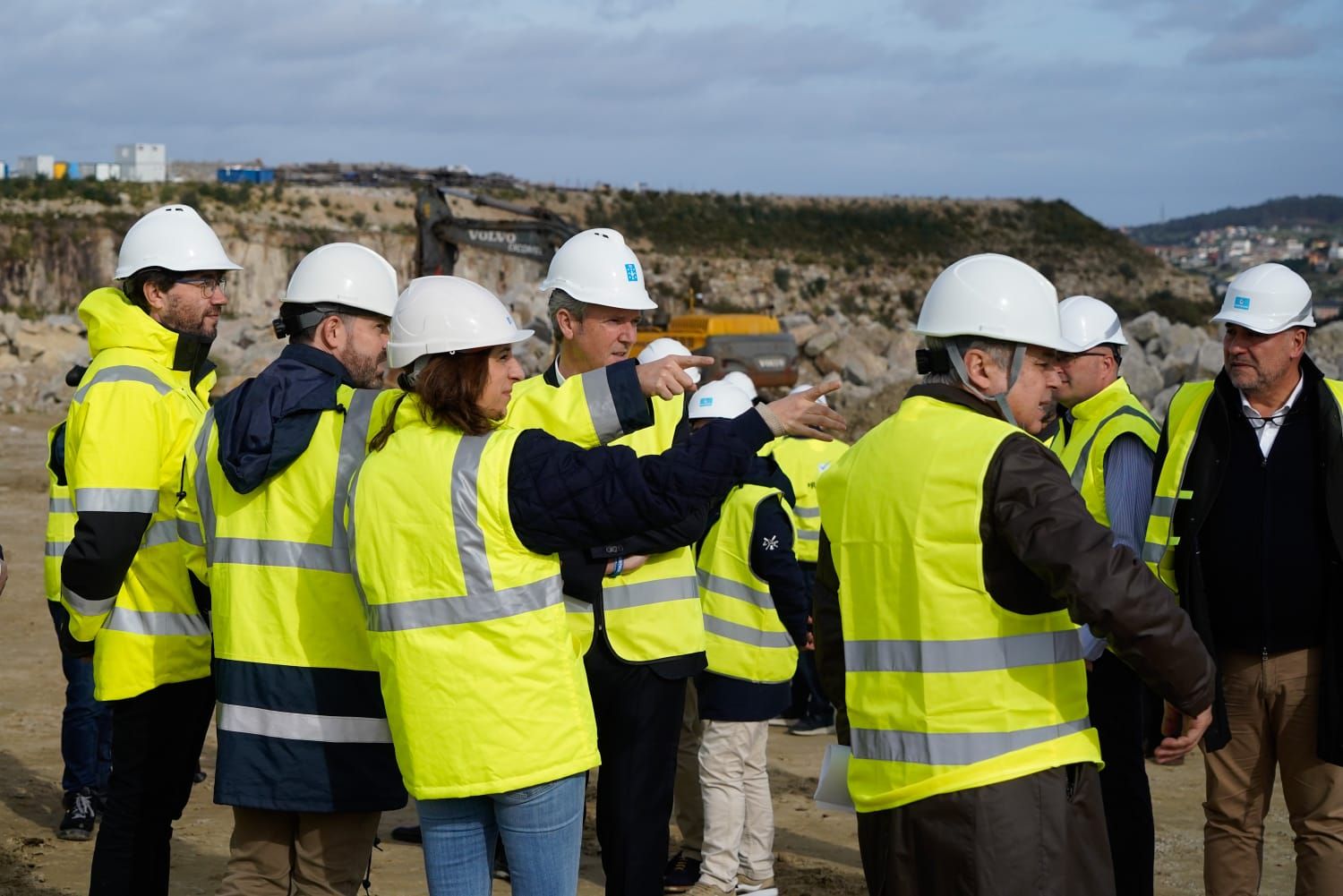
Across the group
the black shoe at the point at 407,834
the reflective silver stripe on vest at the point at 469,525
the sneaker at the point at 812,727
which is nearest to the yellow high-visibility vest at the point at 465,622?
the reflective silver stripe on vest at the point at 469,525

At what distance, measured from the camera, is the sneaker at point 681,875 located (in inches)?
246

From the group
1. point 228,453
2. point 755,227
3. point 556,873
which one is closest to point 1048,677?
point 556,873

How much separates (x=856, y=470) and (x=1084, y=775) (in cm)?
88

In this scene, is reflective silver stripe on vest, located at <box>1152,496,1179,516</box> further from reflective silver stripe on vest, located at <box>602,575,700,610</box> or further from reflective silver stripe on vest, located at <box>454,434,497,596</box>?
reflective silver stripe on vest, located at <box>454,434,497,596</box>

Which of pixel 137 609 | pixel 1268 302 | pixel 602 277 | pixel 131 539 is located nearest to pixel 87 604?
pixel 137 609

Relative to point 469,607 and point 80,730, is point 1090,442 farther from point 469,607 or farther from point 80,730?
point 80,730

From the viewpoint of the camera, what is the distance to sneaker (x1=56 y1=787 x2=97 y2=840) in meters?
6.71

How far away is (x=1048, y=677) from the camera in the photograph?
3307 mm

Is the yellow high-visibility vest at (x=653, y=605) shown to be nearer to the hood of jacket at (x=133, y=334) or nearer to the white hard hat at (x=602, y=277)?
the white hard hat at (x=602, y=277)

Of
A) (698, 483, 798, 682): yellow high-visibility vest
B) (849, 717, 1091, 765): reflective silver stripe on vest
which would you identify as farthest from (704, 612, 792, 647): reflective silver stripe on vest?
(849, 717, 1091, 765): reflective silver stripe on vest

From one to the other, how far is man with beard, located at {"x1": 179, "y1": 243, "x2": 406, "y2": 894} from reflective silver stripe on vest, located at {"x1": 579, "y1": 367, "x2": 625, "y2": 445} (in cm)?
57

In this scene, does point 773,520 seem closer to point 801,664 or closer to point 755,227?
point 801,664

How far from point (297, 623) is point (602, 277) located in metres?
1.56

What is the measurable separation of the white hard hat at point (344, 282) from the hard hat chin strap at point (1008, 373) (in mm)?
1663
